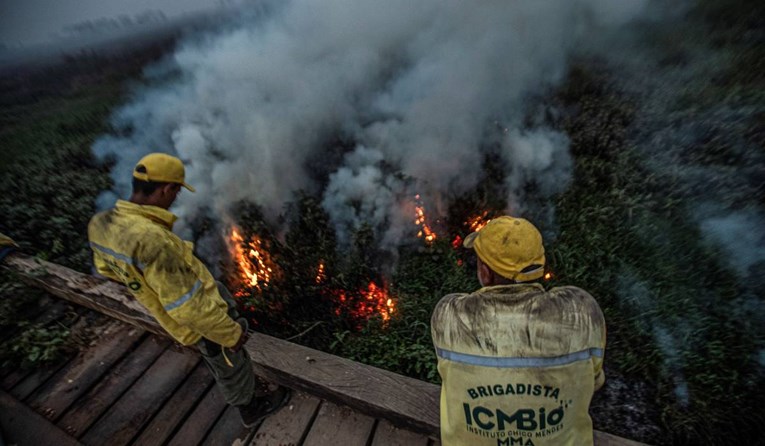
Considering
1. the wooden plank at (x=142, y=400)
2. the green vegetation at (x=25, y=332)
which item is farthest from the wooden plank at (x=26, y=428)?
the green vegetation at (x=25, y=332)

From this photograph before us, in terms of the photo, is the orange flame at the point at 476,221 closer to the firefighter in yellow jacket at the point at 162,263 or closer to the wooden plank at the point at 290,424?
the wooden plank at the point at 290,424

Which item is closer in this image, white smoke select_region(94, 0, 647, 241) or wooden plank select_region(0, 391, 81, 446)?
wooden plank select_region(0, 391, 81, 446)

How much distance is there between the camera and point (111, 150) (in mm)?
8438

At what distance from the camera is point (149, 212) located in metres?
2.13

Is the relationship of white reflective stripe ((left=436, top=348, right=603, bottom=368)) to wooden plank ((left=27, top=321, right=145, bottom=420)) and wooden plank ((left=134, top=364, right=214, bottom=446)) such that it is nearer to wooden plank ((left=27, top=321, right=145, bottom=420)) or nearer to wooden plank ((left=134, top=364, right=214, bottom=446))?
wooden plank ((left=134, top=364, right=214, bottom=446))

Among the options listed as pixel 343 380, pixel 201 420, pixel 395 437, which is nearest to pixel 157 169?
pixel 343 380

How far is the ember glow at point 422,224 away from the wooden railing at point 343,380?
2923 mm

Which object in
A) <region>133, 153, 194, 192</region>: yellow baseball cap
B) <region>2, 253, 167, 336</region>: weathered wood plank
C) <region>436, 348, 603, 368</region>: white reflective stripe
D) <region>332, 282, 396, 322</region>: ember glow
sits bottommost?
<region>332, 282, 396, 322</region>: ember glow

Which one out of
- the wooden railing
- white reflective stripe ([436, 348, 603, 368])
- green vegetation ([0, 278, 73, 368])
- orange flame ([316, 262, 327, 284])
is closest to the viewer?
white reflective stripe ([436, 348, 603, 368])

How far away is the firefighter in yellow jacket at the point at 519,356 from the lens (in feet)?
4.90

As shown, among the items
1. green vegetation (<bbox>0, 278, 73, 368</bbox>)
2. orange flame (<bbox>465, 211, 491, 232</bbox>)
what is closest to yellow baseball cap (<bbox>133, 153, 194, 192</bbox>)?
green vegetation (<bbox>0, 278, 73, 368</bbox>)

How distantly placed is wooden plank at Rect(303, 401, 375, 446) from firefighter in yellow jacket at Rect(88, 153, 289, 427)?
0.85 m

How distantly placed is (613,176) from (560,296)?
196 inches

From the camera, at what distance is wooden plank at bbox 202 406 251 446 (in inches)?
105
